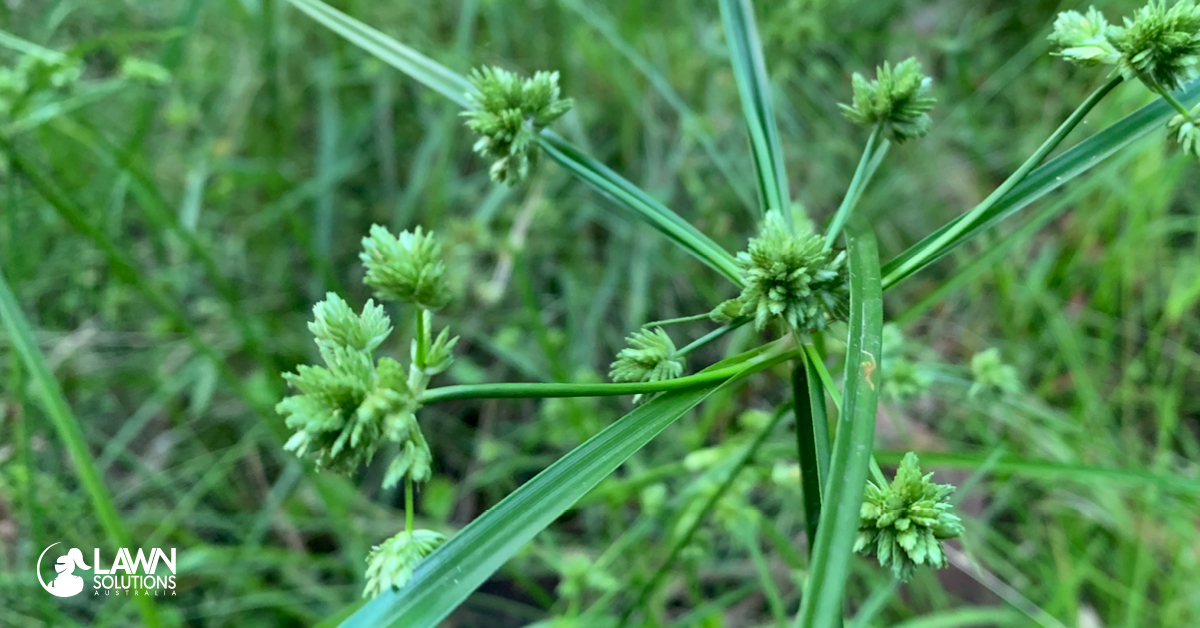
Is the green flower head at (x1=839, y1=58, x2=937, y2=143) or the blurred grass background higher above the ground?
the blurred grass background

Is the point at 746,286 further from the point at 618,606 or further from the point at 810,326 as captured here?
the point at 618,606

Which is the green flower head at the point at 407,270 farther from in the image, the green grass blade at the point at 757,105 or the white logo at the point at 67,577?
the white logo at the point at 67,577

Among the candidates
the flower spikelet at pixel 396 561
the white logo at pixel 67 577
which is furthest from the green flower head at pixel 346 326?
the white logo at pixel 67 577

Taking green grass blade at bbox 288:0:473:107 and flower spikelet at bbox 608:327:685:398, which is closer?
flower spikelet at bbox 608:327:685:398

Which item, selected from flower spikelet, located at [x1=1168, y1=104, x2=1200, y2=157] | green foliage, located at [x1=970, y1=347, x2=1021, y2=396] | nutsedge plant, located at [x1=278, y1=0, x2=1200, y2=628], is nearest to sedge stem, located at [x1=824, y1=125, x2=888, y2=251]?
nutsedge plant, located at [x1=278, y1=0, x2=1200, y2=628]

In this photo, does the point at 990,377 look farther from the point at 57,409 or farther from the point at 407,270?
the point at 57,409

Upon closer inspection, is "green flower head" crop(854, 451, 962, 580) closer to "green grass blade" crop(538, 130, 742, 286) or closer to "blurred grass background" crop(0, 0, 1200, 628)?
"green grass blade" crop(538, 130, 742, 286)
